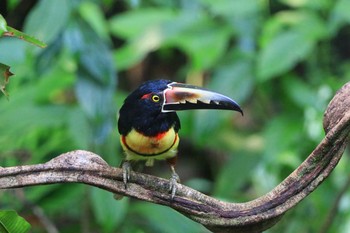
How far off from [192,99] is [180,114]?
1.74 meters

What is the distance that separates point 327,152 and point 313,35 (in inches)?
72.2

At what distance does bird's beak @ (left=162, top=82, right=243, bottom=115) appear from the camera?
2.03m

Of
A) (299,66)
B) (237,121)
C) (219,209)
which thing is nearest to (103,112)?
(219,209)

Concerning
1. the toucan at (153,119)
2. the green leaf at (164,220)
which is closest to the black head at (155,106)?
the toucan at (153,119)

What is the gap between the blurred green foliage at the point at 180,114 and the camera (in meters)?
3.01

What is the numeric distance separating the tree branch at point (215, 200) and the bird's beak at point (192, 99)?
256 mm

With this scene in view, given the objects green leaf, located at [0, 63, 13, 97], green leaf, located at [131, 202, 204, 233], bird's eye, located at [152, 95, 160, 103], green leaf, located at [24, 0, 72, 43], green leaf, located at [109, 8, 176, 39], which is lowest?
green leaf, located at [0, 63, 13, 97]

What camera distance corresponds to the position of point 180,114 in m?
3.82

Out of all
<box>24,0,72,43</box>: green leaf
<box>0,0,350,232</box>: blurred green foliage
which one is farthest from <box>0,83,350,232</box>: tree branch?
<box>24,0,72,43</box>: green leaf

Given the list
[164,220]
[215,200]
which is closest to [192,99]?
[215,200]

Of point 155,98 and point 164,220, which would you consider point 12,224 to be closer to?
point 155,98

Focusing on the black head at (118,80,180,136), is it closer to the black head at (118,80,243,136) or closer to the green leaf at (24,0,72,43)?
the black head at (118,80,243,136)

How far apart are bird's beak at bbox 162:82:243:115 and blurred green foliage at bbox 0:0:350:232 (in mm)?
615

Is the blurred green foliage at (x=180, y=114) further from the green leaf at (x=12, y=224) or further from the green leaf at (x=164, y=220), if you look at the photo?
the green leaf at (x=12, y=224)
